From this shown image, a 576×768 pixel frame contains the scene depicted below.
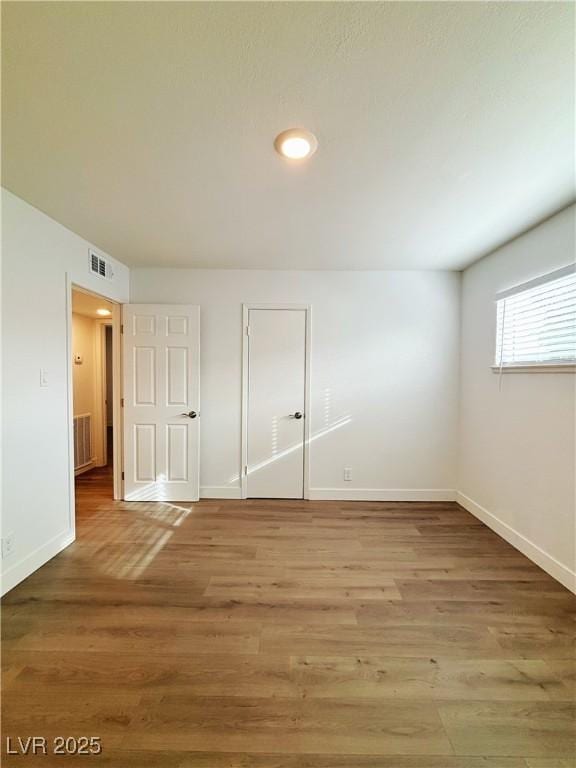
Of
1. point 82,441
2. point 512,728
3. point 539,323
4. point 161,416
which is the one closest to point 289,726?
point 512,728

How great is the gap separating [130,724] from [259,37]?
254 centimetres

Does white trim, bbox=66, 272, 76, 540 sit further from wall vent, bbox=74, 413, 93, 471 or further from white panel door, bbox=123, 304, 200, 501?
wall vent, bbox=74, 413, 93, 471

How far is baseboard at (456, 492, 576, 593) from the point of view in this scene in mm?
2088

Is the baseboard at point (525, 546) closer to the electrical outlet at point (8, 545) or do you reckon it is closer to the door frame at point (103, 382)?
the electrical outlet at point (8, 545)

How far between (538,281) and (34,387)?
3670 millimetres

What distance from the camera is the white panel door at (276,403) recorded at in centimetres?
346

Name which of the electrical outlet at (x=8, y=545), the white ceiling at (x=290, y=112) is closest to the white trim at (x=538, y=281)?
the white ceiling at (x=290, y=112)

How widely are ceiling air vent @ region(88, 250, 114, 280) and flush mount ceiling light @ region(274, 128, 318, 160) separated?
205cm

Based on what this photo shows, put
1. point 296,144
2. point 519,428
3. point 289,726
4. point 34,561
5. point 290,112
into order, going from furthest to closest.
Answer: point 519,428, point 34,561, point 296,144, point 290,112, point 289,726

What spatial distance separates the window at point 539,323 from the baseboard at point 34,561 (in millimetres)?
3776

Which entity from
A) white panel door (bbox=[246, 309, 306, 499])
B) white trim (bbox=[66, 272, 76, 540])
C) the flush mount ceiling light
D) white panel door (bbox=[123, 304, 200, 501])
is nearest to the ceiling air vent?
white trim (bbox=[66, 272, 76, 540])

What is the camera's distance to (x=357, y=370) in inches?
137

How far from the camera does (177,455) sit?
341 cm

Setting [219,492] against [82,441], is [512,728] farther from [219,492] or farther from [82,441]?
[82,441]
